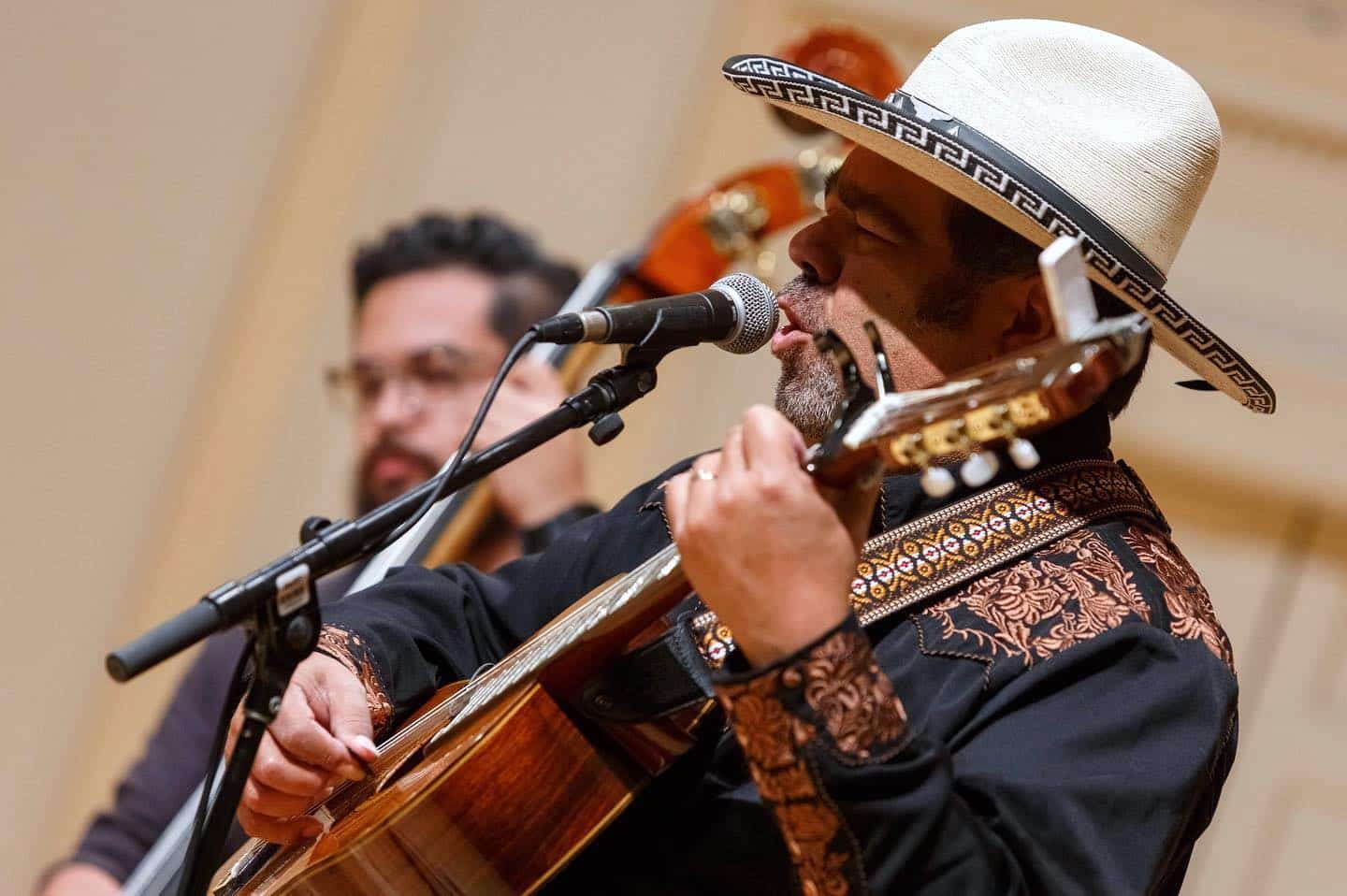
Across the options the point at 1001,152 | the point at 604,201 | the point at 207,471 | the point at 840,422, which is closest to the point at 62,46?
the point at 207,471

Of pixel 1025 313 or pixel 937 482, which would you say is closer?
pixel 937 482

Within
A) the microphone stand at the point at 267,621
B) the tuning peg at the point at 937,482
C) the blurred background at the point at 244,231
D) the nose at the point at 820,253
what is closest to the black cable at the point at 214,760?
the microphone stand at the point at 267,621

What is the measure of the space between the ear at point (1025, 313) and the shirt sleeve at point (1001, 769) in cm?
36

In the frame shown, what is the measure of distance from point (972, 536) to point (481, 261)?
6.44 ft

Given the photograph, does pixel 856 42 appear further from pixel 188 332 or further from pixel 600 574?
pixel 188 332

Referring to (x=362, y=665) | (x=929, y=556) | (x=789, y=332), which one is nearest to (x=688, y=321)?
(x=789, y=332)

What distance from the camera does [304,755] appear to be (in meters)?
1.49

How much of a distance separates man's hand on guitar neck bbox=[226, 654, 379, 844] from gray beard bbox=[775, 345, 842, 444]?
1.63ft

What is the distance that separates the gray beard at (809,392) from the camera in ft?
4.96

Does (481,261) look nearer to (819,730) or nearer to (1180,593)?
(1180,593)

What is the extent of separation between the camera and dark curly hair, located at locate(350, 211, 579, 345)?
3.20m

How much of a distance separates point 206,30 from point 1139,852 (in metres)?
3.15

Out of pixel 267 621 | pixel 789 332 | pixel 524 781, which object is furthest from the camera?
pixel 789 332

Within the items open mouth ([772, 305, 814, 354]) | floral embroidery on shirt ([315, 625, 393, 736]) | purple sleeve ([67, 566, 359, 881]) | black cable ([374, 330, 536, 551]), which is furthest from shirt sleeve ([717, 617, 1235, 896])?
purple sleeve ([67, 566, 359, 881])
